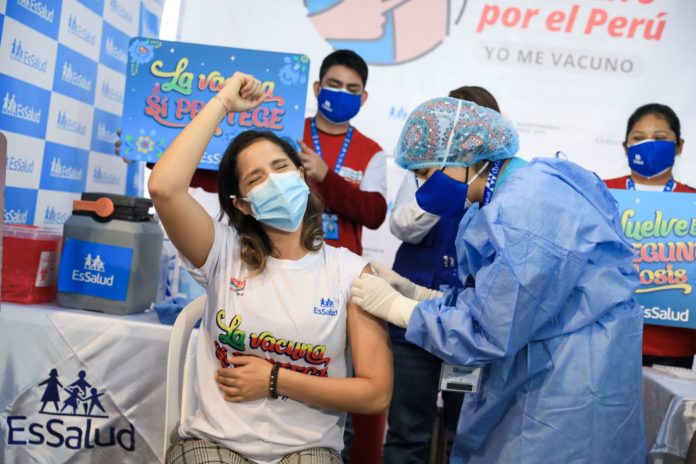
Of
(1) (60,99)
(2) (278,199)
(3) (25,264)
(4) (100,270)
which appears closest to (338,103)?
(2) (278,199)

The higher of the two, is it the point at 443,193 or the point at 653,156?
Answer: the point at 653,156

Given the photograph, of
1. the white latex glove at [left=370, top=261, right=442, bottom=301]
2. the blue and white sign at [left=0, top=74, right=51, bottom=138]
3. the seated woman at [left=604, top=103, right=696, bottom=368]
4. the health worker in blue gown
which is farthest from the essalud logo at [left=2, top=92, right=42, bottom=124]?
the seated woman at [left=604, top=103, right=696, bottom=368]

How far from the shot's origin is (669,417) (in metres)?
2.19

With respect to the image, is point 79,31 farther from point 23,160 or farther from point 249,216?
point 249,216

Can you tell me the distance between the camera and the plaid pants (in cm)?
187

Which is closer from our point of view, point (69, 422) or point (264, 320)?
point (264, 320)

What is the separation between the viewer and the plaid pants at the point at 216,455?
1870 mm

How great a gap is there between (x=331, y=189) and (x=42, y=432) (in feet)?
4.80

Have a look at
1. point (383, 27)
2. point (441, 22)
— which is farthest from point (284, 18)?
point (441, 22)

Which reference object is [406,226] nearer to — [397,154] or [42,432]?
[397,154]

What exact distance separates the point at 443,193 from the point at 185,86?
140cm

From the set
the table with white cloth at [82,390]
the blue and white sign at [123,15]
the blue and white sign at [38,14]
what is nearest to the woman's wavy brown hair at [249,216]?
the table with white cloth at [82,390]

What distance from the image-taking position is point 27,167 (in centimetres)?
305

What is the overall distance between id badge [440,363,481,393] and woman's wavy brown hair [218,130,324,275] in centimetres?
59
